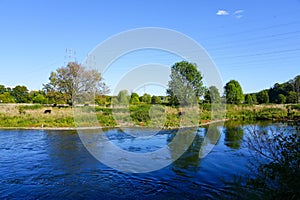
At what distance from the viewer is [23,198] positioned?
225 inches

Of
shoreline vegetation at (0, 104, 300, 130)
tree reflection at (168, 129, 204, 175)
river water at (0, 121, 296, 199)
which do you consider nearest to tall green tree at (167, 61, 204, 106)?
shoreline vegetation at (0, 104, 300, 130)

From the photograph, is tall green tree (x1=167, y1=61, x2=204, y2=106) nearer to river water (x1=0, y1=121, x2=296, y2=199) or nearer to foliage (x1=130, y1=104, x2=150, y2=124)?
foliage (x1=130, y1=104, x2=150, y2=124)

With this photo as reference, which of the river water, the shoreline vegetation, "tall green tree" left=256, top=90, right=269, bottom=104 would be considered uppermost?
"tall green tree" left=256, top=90, right=269, bottom=104

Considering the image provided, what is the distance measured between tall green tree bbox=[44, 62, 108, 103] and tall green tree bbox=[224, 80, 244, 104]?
22742 millimetres

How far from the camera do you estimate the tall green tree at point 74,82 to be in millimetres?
27734

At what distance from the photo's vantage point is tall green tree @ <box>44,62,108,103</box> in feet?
91.0

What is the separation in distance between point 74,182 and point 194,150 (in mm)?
6143

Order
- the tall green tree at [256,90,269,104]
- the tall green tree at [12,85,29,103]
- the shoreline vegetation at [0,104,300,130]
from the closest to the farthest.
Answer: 1. the shoreline vegetation at [0,104,300,130]
2. the tall green tree at [256,90,269,104]
3. the tall green tree at [12,85,29,103]

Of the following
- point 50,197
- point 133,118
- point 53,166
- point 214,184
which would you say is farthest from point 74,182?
point 133,118

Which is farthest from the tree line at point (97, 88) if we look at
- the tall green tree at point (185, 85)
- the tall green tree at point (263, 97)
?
the tall green tree at point (263, 97)

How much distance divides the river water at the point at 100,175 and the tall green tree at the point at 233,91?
30.8 meters

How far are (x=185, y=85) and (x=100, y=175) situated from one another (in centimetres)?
2328

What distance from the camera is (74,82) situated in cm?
2816

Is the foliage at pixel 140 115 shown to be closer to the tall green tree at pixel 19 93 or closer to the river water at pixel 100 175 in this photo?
the river water at pixel 100 175
